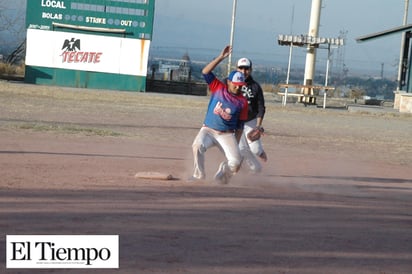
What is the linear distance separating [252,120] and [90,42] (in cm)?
3202

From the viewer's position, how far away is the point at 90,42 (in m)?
46.3

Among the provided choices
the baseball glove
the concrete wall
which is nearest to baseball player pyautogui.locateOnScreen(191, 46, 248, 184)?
the baseball glove

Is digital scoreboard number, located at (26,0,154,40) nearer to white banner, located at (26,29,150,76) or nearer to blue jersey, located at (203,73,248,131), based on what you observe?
white banner, located at (26,29,150,76)

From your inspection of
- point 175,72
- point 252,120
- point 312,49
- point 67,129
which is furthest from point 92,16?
point 252,120

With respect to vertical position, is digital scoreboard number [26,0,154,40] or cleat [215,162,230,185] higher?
digital scoreboard number [26,0,154,40]

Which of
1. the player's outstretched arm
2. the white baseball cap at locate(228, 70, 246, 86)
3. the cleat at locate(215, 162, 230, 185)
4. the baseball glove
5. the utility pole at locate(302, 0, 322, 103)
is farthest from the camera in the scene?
the utility pole at locate(302, 0, 322, 103)

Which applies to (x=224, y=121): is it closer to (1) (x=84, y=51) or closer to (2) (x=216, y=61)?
(2) (x=216, y=61)

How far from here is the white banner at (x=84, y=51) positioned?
151 feet

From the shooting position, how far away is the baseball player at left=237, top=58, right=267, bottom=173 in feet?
48.8

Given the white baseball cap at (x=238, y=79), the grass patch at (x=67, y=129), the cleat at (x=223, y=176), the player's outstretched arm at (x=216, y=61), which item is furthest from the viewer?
the grass patch at (x=67, y=129)

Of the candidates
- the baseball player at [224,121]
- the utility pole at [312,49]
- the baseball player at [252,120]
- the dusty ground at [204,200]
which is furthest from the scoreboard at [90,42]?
the baseball player at [224,121]

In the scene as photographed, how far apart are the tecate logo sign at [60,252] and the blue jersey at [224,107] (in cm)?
524

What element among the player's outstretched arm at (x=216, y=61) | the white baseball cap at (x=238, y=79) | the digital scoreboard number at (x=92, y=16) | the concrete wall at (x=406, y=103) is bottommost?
the concrete wall at (x=406, y=103)

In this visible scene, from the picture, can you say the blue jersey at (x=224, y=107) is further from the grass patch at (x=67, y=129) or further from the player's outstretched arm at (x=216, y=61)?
the grass patch at (x=67, y=129)
